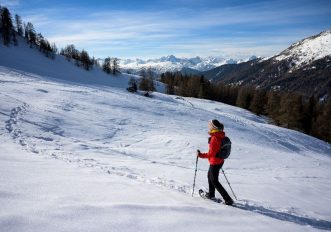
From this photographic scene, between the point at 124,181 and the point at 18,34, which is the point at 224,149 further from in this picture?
the point at 18,34

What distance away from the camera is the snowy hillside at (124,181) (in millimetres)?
5820

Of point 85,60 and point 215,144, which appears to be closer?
point 215,144

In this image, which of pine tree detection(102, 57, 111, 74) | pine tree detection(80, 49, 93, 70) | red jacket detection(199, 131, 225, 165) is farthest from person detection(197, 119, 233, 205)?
pine tree detection(102, 57, 111, 74)

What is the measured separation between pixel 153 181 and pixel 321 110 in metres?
87.5

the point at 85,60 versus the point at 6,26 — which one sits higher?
the point at 6,26

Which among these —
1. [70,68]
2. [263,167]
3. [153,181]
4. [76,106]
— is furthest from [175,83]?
[153,181]

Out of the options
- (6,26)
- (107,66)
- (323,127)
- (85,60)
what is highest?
(6,26)

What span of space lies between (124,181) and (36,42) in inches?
4746

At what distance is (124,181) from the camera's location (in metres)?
9.25

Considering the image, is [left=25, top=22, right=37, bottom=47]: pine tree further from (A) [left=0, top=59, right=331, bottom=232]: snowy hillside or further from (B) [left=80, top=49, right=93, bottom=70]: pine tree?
(A) [left=0, top=59, right=331, bottom=232]: snowy hillside

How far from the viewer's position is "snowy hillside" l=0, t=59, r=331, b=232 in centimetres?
582

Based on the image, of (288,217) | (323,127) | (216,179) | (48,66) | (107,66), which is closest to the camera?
(288,217)

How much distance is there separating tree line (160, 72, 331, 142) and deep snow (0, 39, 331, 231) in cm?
5393

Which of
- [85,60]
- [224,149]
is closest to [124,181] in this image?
[224,149]
